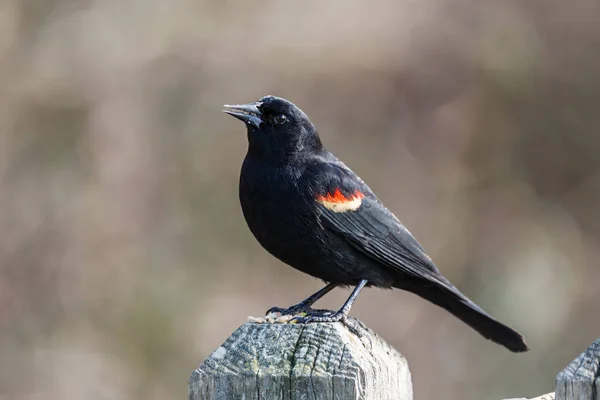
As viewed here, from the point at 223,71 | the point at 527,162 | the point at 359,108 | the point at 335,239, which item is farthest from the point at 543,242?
the point at 335,239

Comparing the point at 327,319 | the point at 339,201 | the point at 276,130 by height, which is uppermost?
the point at 276,130

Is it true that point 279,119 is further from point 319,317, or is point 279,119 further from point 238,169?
point 238,169

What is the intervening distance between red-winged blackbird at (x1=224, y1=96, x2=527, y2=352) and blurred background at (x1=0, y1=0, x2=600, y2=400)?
8.20 feet

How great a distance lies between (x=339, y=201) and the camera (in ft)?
11.3

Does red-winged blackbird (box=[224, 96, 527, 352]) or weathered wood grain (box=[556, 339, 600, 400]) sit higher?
red-winged blackbird (box=[224, 96, 527, 352])

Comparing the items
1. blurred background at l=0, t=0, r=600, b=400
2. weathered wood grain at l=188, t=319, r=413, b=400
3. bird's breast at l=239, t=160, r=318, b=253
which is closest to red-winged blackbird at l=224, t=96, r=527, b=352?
bird's breast at l=239, t=160, r=318, b=253

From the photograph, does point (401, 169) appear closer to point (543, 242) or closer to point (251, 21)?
point (543, 242)

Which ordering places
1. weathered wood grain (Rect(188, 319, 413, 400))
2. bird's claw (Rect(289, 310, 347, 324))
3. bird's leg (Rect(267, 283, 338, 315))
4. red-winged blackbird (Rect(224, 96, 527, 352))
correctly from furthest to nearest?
red-winged blackbird (Rect(224, 96, 527, 352))
bird's leg (Rect(267, 283, 338, 315))
bird's claw (Rect(289, 310, 347, 324))
weathered wood grain (Rect(188, 319, 413, 400))

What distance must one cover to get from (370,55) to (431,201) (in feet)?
4.06

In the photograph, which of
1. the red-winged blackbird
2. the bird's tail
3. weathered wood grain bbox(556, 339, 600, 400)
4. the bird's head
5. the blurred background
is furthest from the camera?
the blurred background

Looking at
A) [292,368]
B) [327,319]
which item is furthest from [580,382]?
[327,319]

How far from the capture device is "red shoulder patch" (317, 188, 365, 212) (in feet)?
11.1

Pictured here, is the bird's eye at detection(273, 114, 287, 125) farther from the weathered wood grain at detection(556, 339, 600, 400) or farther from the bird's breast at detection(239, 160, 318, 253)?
the weathered wood grain at detection(556, 339, 600, 400)

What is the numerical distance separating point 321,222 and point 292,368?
5.27ft
